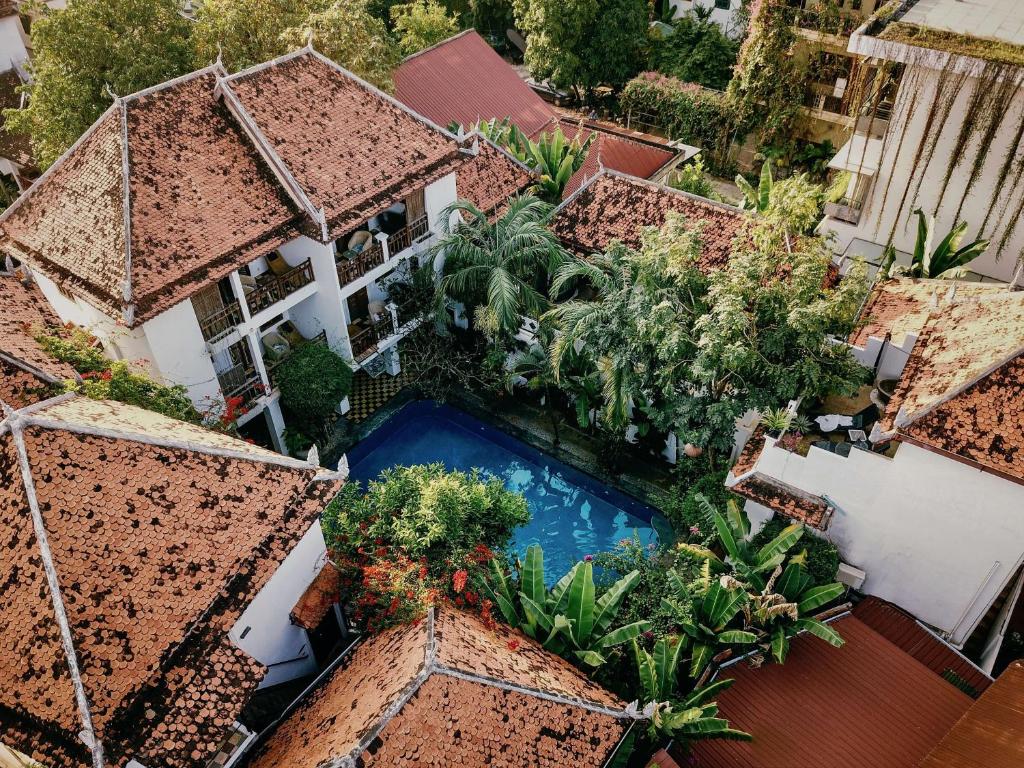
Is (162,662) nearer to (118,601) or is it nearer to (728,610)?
(118,601)

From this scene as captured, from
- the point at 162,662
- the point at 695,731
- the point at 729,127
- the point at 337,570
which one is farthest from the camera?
the point at 729,127

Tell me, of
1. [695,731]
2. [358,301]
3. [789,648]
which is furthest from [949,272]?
[358,301]

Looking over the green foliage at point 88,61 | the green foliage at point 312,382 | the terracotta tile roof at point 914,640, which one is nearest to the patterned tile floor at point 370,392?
→ the green foliage at point 312,382

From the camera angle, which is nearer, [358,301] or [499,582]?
[499,582]

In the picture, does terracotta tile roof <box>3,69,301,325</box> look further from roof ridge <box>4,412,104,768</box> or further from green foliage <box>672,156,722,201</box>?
green foliage <box>672,156,722,201</box>

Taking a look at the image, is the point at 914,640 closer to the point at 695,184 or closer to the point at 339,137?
the point at 695,184

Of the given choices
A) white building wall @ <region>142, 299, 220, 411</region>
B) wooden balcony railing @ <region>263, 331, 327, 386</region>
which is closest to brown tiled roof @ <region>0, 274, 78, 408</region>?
white building wall @ <region>142, 299, 220, 411</region>
